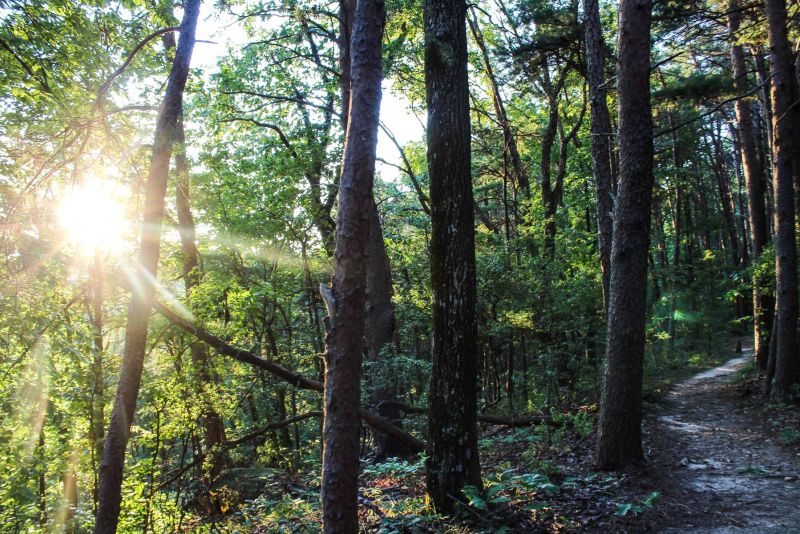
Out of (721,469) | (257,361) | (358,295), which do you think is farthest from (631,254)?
(257,361)

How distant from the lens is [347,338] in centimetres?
424

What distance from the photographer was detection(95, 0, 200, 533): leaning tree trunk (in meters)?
6.16

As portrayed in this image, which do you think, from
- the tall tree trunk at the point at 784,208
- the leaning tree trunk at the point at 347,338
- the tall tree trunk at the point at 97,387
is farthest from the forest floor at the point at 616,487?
the tall tree trunk at the point at 97,387

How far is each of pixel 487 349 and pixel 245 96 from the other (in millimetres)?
11284

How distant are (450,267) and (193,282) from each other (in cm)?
748

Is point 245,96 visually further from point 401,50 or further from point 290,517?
point 290,517

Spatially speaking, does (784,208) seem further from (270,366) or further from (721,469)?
(270,366)

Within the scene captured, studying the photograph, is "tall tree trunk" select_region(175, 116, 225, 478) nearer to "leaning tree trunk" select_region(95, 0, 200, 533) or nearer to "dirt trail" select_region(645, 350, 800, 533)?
"leaning tree trunk" select_region(95, 0, 200, 533)

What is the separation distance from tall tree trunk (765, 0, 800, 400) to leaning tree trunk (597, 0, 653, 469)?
5.21 metres

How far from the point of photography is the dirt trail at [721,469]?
5207 mm

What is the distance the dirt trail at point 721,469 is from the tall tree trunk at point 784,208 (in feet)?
3.92

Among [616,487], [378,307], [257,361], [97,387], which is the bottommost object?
[616,487]

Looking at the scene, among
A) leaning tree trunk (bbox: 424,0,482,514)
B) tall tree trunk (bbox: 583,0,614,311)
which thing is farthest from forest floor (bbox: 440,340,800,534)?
tall tree trunk (bbox: 583,0,614,311)

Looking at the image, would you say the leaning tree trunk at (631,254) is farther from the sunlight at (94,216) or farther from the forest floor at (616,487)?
the sunlight at (94,216)
